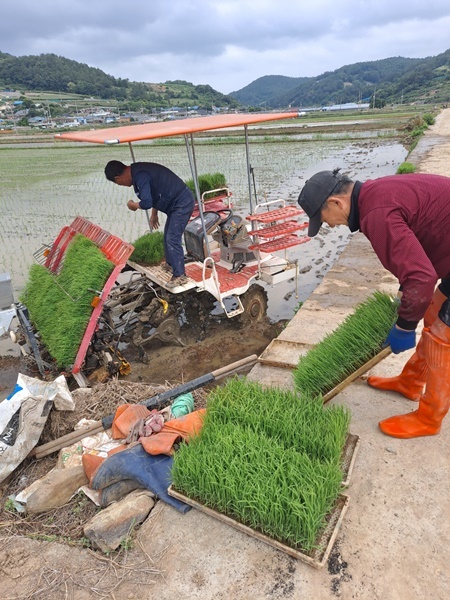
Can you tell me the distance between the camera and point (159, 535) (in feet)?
7.13

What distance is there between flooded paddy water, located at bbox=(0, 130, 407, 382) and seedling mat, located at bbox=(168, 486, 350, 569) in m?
2.44

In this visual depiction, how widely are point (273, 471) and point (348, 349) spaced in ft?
3.35

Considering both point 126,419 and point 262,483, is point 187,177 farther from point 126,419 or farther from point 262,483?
point 262,483

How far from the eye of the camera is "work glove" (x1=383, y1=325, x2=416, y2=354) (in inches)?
90.9

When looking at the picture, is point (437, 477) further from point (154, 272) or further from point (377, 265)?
point (377, 265)

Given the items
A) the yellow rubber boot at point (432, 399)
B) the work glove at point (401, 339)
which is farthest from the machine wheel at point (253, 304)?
the work glove at point (401, 339)

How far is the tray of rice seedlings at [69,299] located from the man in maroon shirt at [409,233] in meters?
2.53

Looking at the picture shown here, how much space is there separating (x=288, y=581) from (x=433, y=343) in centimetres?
152

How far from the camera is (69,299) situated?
14.0ft

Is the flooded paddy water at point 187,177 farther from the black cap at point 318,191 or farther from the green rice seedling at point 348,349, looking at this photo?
the black cap at point 318,191

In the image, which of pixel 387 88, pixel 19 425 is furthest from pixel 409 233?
pixel 387 88

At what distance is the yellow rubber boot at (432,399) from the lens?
8.03 feet

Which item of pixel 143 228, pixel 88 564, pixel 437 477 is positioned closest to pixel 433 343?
pixel 437 477

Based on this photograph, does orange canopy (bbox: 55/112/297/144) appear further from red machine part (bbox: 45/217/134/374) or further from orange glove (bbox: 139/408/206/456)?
orange glove (bbox: 139/408/206/456)
